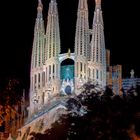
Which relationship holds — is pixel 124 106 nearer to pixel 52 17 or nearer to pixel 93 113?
pixel 93 113

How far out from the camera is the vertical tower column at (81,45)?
77250mm

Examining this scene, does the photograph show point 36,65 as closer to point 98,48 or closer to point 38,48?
point 38,48

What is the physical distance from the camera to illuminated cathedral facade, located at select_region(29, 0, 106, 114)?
254 ft

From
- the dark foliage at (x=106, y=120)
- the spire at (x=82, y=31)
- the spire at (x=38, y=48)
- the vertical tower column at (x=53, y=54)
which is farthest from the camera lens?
the spire at (x=38, y=48)

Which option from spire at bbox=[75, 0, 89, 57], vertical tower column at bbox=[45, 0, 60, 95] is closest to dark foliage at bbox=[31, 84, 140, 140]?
spire at bbox=[75, 0, 89, 57]

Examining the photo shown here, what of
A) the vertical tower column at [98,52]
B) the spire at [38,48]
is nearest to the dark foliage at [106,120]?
the vertical tower column at [98,52]

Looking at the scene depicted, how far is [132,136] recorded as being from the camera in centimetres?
3209

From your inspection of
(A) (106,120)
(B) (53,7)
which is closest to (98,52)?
(B) (53,7)

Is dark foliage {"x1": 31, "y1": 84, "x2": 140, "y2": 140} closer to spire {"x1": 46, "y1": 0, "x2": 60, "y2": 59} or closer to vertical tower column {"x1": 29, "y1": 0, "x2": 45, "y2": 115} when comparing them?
spire {"x1": 46, "y1": 0, "x2": 60, "y2": 59}

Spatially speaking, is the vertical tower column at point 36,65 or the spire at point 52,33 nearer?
the spire at point 52,33

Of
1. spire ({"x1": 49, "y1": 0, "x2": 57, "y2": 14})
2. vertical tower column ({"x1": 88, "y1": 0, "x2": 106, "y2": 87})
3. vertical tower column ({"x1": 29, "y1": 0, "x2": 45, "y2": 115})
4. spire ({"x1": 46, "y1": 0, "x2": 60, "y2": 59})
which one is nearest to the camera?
vertical tower column ({"x1": 88, "y1": 0, "x2": 106, "y2": 87})

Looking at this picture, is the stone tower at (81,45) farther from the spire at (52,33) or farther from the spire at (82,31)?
the spire at (52,33)

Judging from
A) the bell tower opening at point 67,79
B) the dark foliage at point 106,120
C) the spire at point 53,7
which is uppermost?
the spire at point 53,7

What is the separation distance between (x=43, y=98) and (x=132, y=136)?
4707cm
